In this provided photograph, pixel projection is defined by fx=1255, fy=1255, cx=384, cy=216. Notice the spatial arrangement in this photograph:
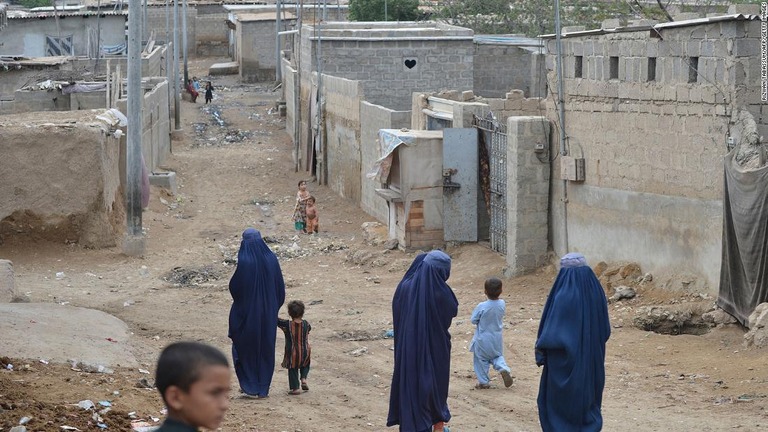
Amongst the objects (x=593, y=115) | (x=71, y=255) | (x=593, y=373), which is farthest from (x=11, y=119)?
(x=593, y=373)

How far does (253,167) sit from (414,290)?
19.9 metres

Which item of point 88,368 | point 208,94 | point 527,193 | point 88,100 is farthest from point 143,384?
point 208,94

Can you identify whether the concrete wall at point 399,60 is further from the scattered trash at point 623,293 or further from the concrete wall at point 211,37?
the concrete wall at point 211,37

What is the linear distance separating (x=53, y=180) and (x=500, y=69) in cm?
1257

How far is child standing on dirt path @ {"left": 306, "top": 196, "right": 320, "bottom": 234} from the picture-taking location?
1948 cm

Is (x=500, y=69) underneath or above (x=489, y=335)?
above

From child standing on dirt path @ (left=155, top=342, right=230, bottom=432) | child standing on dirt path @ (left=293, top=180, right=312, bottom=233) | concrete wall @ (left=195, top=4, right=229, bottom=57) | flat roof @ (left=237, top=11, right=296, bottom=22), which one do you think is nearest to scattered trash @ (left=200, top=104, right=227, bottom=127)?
flat roof @ (left=237, top=11, right=296, bottom=22)

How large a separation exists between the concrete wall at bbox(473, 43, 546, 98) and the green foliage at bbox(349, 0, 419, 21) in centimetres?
1502

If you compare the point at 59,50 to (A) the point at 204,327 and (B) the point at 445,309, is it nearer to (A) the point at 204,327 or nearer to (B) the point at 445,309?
(A) the point at 204,327

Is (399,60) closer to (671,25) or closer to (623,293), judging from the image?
(623,293)

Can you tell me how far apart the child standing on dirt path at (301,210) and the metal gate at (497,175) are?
4.12m

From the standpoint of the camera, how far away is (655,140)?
12.7 m

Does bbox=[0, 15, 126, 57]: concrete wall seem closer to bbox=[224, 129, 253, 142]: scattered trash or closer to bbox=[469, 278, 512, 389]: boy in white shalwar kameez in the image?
bbox=[224, 129, 253, 142]: scattered trash

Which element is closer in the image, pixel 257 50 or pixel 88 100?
pixel 88 100
